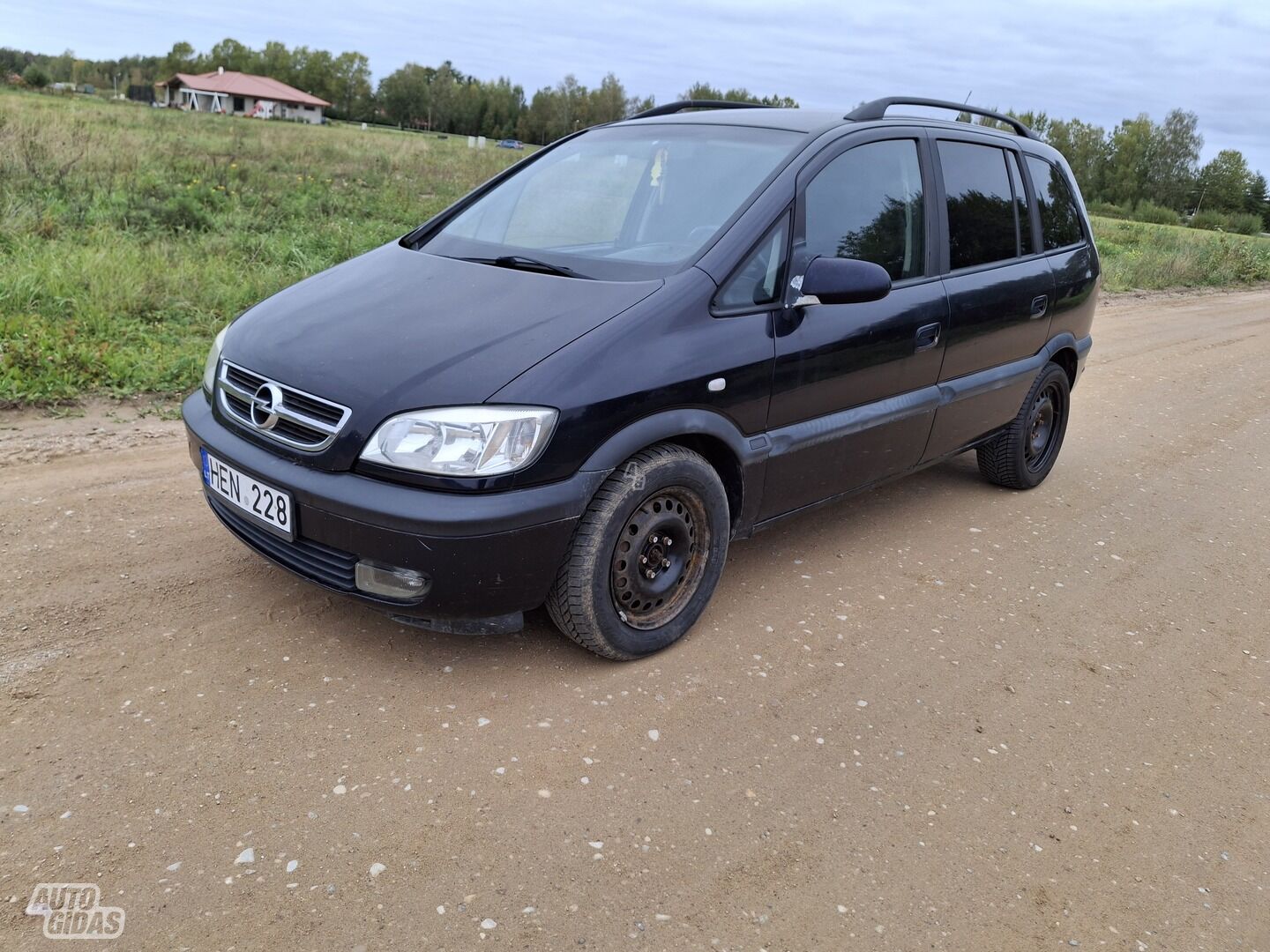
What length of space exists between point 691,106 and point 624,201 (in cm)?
132

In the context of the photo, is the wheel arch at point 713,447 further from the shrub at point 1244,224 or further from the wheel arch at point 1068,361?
the shrub at point 1244,224

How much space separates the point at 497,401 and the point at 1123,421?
5.97 m

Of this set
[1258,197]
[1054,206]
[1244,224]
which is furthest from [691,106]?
[1258,197]

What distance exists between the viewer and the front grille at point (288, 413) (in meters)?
2.92

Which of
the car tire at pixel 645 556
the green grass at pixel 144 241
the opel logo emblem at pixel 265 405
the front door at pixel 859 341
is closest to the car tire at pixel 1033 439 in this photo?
the front door at pixel 859 341

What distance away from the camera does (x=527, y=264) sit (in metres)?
3.57

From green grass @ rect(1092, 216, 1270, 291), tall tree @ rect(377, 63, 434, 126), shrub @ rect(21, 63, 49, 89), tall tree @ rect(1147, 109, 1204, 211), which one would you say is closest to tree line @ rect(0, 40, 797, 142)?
tall tree @ rect(377, 63, 434, 126)

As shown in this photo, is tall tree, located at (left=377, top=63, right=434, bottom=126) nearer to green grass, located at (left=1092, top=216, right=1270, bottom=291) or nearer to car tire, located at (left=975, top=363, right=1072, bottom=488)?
green grass, located at (left=1092, top=216, right=1270, bottom=291)

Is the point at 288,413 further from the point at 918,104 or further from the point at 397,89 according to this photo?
the point at 397,89

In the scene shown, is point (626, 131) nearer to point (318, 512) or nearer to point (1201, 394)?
point (318, 512)

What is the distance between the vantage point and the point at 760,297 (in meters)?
3.43

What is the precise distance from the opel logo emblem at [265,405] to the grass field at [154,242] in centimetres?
297

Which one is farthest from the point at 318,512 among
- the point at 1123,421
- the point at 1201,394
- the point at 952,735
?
the point at 1201,394

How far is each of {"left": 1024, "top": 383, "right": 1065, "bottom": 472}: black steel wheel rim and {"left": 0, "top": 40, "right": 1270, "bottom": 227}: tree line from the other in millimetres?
36372
